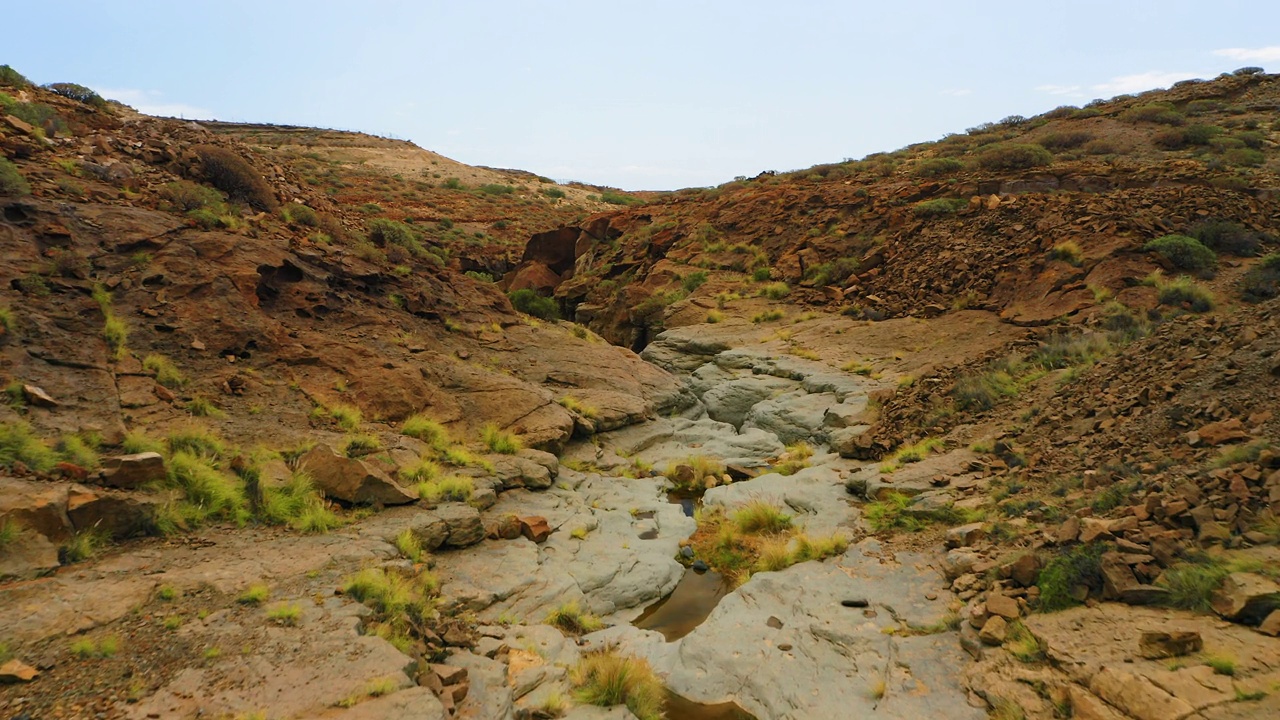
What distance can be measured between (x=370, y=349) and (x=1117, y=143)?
26.7 metres

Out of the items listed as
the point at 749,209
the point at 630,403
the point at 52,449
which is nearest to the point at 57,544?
the point at 52,449

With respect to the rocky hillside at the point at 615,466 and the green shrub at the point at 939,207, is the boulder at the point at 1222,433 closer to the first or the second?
the rocky hillside at the point at 615,466

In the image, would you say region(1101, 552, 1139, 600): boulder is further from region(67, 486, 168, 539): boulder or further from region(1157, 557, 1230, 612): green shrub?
region(67, 486, 168, 539): boulder

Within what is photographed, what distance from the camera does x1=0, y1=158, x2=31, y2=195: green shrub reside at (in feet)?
31.6

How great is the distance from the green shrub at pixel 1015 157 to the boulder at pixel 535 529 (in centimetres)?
2230

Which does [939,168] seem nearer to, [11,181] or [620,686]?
[620,686]

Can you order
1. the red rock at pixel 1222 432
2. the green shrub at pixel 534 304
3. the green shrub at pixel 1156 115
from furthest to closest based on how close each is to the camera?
the green shrub at pixel 534 304
the green shrub at pixel 1156 115
the red rock at pixel 1222 432

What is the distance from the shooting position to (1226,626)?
181 inches

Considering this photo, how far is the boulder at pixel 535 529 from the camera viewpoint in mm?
9515

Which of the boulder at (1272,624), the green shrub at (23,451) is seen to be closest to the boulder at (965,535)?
the boulder at (1272,624)

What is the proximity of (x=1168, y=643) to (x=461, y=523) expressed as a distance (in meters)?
7.68

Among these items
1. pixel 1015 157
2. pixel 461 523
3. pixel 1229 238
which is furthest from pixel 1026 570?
pixel 1015 157

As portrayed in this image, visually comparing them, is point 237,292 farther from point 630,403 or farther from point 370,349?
point 630,403

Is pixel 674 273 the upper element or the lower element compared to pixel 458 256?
lower
